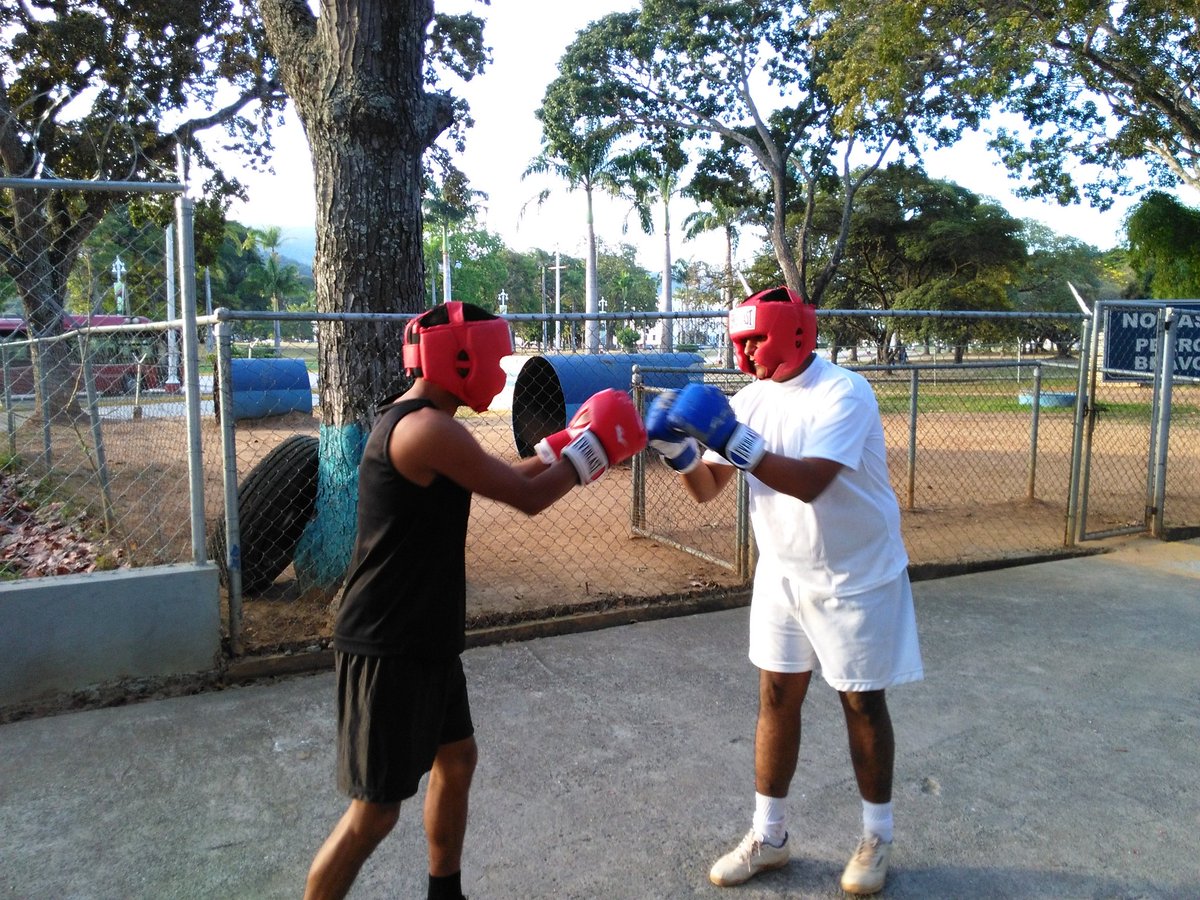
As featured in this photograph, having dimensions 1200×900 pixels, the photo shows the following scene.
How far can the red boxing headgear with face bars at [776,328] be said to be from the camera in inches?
105

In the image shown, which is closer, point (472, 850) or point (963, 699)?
point (472, 850)

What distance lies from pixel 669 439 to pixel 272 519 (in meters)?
3.20

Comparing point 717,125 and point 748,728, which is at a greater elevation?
point 717,125

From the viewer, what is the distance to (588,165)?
30.5m

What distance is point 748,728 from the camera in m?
3.84

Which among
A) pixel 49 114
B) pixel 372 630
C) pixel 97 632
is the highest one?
pixel 49 114

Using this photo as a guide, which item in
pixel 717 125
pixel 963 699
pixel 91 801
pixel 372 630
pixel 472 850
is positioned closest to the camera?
pixel 372 630

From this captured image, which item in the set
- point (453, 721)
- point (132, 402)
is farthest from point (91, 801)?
point (132, 402)

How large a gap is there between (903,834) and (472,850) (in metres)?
1.41

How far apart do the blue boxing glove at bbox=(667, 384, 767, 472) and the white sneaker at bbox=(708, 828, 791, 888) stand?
1.19m

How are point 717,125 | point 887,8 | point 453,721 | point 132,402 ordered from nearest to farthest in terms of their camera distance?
point 453,721
point 132,402
point 887,8
point 717,125

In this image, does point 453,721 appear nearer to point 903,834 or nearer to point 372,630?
point 372,630

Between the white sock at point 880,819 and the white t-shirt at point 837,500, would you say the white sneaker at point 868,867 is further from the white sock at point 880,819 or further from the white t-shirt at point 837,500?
the white t-shirt at point 837,500

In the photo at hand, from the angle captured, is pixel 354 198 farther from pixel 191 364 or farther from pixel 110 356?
pixel 110 356
